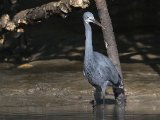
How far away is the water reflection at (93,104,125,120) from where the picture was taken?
1235cm

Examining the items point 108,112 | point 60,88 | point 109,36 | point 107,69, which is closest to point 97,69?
point 107,69

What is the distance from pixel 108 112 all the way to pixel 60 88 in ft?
10.5

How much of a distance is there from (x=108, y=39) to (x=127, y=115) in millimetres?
2902

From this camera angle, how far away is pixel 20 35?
2066 centimetres

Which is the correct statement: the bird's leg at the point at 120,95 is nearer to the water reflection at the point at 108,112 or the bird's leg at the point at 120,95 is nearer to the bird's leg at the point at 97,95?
the water reflection at the point at 108,112

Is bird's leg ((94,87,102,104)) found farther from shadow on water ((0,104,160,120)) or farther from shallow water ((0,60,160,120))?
shadow on water ((0,104,160,120))

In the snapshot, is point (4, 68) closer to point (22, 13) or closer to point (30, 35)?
point (22, 13)

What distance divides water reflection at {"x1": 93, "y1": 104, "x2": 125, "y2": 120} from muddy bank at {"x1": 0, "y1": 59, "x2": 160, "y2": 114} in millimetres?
160

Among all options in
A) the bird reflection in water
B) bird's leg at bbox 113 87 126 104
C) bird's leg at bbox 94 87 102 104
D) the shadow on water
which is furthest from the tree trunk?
the shadow on water

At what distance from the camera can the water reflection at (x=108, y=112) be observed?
12.4 meters

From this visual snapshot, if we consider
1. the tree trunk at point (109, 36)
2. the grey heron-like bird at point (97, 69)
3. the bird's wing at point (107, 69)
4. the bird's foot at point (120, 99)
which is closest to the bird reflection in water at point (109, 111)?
the bird's foot at point (120, 99)

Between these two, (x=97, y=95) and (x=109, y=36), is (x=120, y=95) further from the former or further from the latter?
(x=109, y=36)

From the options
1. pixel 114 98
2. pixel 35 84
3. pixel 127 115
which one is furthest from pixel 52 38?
pixel 127 115

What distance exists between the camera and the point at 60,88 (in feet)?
53.6
